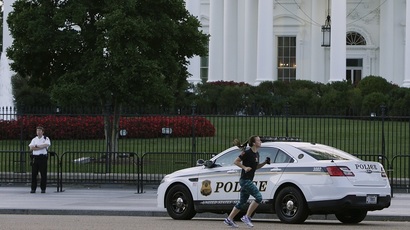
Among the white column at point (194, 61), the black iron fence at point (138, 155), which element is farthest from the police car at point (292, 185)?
the white column at point (194, 61)

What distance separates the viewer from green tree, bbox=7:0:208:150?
33.2m

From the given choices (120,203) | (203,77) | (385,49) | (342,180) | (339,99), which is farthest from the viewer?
(203,77)

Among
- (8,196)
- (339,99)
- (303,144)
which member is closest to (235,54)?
(339,99)

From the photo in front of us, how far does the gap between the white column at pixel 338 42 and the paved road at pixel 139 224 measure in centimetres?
3300

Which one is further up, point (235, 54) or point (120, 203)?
point (235, 54)

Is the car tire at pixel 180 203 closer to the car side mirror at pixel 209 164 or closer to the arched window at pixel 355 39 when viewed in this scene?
the car side mirror at pixel 209 164

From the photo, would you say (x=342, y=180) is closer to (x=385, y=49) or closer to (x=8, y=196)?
(x=8, y=196)

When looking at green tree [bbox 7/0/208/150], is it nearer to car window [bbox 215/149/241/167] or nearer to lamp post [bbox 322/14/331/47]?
car window [bbox 215/149/241/167]

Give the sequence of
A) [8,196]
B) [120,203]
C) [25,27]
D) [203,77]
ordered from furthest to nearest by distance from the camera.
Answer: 1. [203,77]
2. [25,27]
3. [8,196]
4. [120,203]

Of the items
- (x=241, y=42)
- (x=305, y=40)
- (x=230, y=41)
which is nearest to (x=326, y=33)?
(x=305, y=40)

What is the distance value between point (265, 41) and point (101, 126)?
18984 millimetres

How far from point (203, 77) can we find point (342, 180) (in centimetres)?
4591

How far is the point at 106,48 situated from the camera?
1323 inches

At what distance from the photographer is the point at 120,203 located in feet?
86.6
